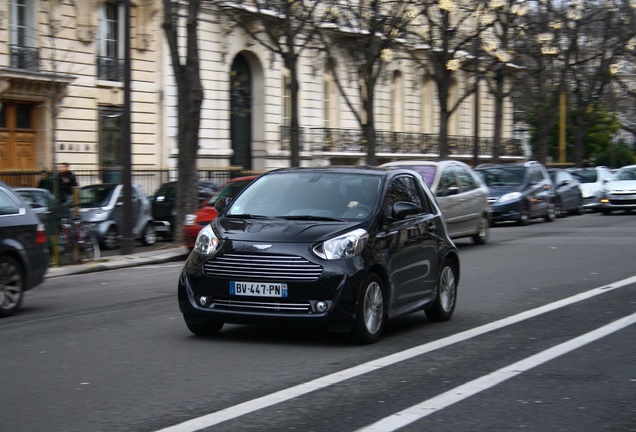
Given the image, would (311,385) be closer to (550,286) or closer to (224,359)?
(224,359)

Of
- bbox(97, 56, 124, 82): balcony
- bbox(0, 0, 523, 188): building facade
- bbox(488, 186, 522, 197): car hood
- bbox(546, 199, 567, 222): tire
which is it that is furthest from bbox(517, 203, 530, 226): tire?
bbox(97, 56, 124, 82): balcony

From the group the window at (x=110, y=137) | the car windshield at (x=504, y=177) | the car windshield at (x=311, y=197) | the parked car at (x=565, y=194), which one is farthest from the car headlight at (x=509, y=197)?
the car windshield at (x=311, y=197)

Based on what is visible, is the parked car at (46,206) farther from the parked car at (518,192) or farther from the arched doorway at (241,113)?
the arched doorway at (241,113)

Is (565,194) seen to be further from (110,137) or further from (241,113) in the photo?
(110,137)

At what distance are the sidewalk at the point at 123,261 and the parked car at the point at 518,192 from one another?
10.4 m

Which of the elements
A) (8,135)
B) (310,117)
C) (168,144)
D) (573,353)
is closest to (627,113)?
(310,117)

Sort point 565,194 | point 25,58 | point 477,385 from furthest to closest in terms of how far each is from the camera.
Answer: point 565,194
point 25,58
point 477,385

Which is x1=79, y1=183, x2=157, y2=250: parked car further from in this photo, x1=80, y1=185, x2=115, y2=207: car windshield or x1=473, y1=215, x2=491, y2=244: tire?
A: x1=473, y1=215, x2=491, y2=244: tire

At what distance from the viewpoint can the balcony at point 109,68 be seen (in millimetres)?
33219

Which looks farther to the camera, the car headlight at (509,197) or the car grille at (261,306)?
the car headlight at (509,197)

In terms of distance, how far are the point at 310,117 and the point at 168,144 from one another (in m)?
9.68

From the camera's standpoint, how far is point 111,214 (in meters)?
23.0

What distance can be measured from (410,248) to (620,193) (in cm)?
2559

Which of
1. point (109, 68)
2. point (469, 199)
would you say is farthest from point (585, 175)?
point (469, 199)
